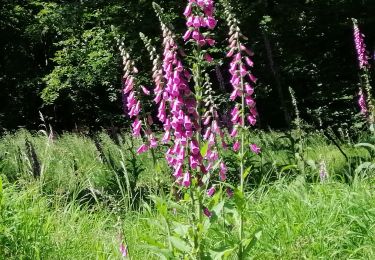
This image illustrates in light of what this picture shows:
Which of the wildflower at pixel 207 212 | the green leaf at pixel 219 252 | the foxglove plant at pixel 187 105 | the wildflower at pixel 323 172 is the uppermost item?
the foxglove plant at pixel 187 105

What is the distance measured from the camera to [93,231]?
15.1 ft

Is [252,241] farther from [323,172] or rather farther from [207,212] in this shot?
[323,172]

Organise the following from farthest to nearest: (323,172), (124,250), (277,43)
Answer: (277,43)
(323,172)
(124,250)

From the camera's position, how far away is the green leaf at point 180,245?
2.98 m

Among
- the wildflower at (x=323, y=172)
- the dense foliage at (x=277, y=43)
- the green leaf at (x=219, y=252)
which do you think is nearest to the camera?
the green leaf at (x=219, y=252)

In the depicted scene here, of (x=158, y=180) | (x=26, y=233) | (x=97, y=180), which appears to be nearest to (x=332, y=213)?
(x=158, y=180)

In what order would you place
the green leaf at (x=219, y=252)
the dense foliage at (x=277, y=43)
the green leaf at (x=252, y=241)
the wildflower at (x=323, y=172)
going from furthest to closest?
1. the dense foliage at (x=277, y=43)
2. the wildflower at (x=323, y=172)
3. the green leaf at (x=252, y=241)
4. the green leaf at (x=219, y=252)

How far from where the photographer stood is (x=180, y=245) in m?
2.99

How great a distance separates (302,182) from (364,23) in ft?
31.1

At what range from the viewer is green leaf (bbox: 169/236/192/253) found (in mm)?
2976

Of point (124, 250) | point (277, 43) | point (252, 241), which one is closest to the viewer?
point (252, 241)

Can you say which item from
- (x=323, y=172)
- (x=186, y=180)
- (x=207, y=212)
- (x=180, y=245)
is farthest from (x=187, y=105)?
(x=323, y=172)

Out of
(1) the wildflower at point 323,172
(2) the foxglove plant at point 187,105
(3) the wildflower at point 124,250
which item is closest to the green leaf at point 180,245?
(2) the foxglove plant at point 187,105

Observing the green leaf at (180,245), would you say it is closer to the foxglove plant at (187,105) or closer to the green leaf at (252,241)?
the foxglove plant at (187,105)
